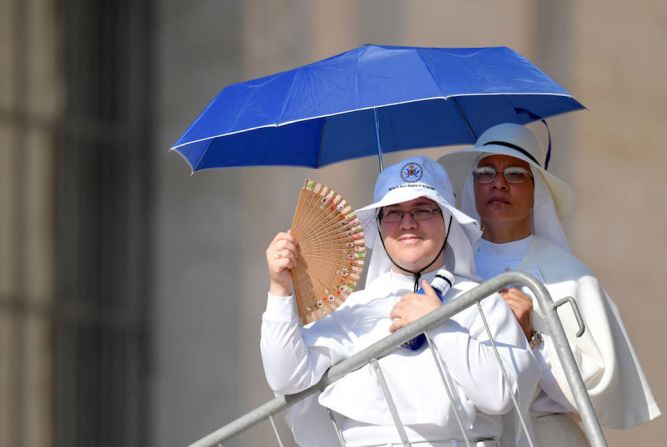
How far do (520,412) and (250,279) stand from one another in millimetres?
5763

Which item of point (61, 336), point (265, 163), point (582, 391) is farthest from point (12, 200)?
point (582, 391)

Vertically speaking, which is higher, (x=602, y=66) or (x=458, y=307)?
(x=602, y=66)

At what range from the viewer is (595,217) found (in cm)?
942

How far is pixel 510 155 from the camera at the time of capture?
5883 millimetres

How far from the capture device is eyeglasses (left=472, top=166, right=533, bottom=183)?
589 centimetres

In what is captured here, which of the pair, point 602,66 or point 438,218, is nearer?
point 438,218

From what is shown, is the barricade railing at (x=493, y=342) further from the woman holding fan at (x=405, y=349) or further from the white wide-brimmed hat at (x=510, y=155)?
the white wide-brimmed hat at (x=510, y=155)

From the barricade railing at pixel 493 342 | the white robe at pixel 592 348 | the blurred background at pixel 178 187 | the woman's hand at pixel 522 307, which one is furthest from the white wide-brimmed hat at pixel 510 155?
the blurred background at pixel 178 187

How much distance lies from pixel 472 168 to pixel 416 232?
798mm

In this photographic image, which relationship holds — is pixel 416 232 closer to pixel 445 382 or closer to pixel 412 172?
pixel 412 172

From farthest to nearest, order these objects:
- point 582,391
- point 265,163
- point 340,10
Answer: point 340,10 → point 265,163 → point 582,391

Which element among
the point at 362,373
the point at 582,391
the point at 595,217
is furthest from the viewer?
the point at 595,217

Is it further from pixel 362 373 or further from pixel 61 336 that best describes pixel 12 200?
pixel 362 373

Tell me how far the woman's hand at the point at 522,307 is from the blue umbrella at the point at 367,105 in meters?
0.67
